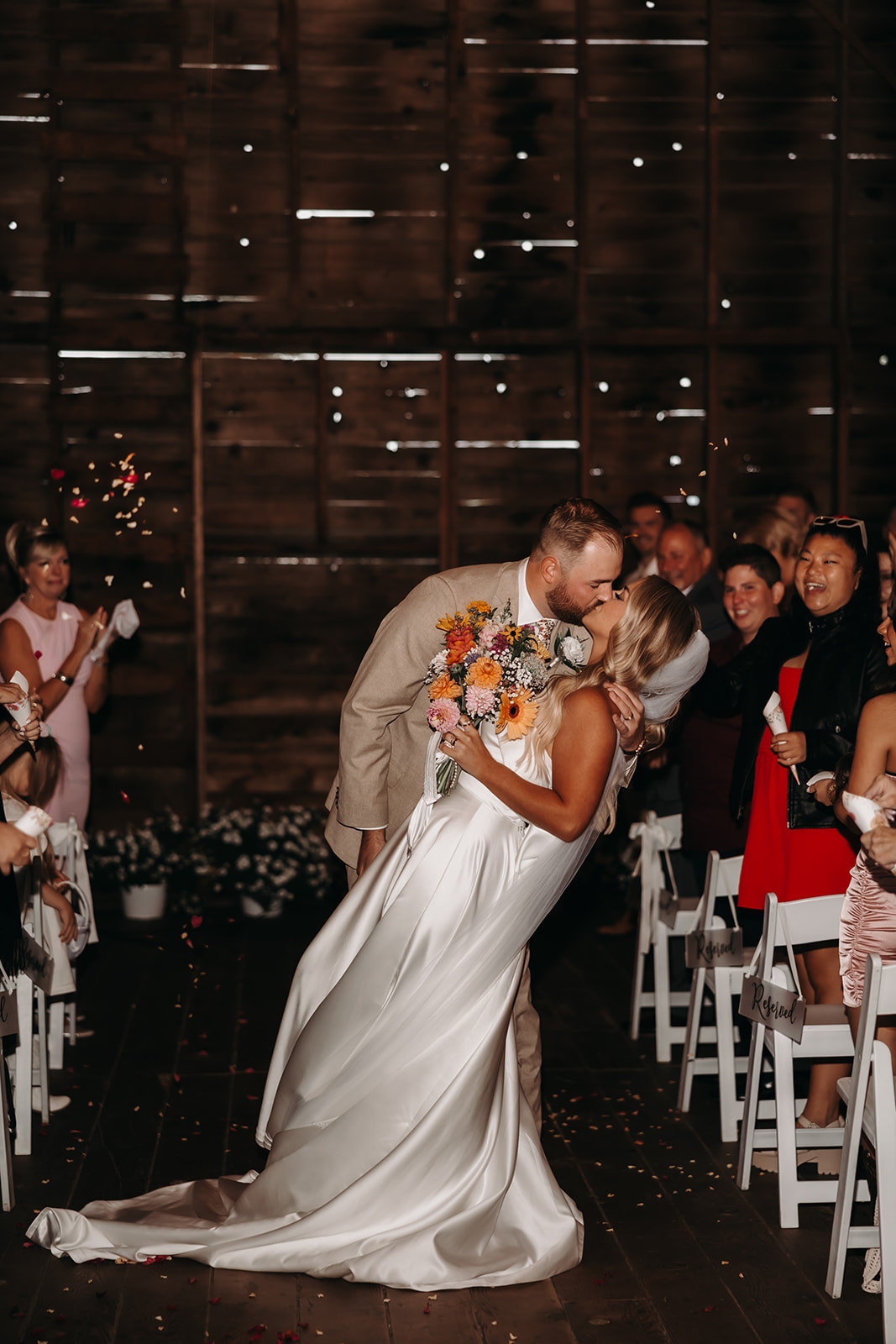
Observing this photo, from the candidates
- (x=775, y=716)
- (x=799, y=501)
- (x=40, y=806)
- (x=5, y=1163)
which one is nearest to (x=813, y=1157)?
(x=775, y=716)

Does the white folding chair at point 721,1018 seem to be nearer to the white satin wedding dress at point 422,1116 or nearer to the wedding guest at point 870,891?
the wedding guest at point 870,891

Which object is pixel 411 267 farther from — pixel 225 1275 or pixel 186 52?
pixel 225 1275

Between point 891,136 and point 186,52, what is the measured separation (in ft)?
12.6

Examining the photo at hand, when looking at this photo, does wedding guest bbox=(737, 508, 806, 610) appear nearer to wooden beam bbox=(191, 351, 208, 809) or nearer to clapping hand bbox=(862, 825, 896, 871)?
clapping hand bbox=(862, 825, 896, 871)

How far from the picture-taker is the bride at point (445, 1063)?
10.4 feet

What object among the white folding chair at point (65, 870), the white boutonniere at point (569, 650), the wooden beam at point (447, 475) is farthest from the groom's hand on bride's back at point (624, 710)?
the wooden beam at point (447, 475)

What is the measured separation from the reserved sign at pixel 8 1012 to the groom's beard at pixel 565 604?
5.69 feet

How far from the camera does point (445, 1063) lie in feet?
10.5

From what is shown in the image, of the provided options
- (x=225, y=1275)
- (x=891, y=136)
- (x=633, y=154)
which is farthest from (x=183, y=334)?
(x=225, y=1275)

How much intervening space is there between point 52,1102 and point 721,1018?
211cm

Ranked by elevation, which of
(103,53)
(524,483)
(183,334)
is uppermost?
(103,53)

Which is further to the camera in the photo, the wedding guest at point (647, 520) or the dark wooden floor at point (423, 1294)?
the wedding guest at point (647, 520)

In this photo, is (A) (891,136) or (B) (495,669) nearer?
(B) (495,669)

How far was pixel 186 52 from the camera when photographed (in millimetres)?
7277
